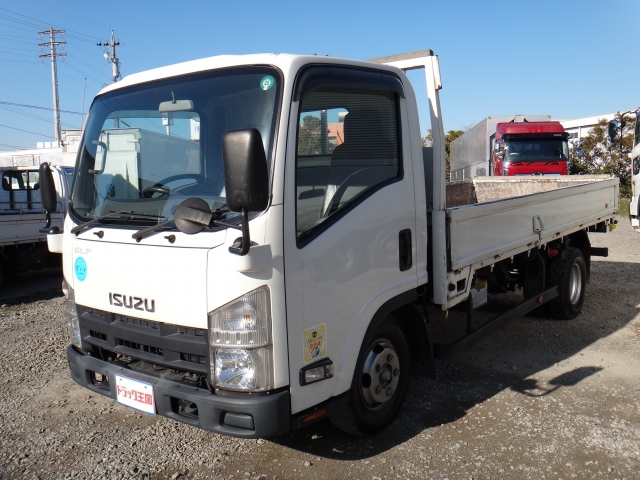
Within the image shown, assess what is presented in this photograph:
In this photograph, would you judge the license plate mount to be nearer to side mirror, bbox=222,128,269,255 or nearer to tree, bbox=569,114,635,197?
side mirror, bbox=222,128,269,255

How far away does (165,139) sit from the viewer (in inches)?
126

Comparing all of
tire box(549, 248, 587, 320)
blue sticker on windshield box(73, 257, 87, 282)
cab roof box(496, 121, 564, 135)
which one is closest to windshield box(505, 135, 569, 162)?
cab roof box(496, 121, 564, 135)

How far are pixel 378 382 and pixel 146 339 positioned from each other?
1439mm

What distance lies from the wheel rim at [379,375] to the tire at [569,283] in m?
3.16

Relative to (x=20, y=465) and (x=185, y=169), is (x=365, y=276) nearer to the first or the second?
(x=185, y=169)

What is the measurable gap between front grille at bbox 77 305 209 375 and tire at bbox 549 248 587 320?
4.48m

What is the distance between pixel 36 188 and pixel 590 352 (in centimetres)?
901

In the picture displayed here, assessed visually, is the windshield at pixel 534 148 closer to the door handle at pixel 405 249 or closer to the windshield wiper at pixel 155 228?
the door handle at pixel 405 249

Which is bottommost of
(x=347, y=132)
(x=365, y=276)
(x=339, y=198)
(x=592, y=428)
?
(x=592, y=428)

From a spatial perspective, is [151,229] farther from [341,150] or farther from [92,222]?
[341,150]

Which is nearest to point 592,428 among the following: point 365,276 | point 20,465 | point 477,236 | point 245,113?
point 477,236

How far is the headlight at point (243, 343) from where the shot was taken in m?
2.72

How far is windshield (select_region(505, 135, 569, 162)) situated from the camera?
16.5 metres

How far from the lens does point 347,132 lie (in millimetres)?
3322
